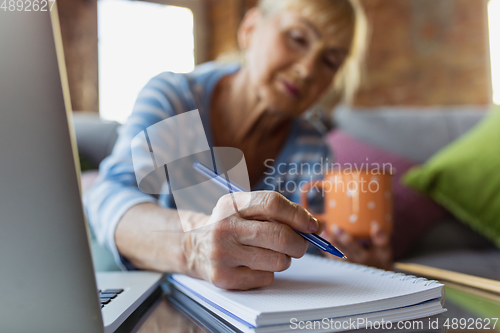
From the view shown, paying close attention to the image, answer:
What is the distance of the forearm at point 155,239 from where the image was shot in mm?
364

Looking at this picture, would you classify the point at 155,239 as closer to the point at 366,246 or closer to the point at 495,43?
the point at 366,246

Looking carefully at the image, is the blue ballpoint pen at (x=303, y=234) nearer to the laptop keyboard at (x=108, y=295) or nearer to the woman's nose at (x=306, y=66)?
the laptop keyboard at (x=108, y=295)

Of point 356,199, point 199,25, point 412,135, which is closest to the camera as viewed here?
point 356,199

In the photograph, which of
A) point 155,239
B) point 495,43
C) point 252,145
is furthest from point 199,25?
point 155,239

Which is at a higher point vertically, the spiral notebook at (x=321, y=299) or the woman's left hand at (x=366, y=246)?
the spiral notebook at (x=321, y=299)

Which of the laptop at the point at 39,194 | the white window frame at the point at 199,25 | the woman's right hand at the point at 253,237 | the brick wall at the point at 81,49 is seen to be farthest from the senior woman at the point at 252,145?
the white window frame at the point at 199,25

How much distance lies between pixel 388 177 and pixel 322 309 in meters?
0.33

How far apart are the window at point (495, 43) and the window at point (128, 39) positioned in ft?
5.03

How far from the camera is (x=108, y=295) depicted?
1.10ft

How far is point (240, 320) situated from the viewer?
0.25 metres

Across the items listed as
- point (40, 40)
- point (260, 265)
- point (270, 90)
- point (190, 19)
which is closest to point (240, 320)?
point (260, 265)

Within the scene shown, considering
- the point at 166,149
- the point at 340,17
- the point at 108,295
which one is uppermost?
the point at 340,17

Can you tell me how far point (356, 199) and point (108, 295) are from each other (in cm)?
33

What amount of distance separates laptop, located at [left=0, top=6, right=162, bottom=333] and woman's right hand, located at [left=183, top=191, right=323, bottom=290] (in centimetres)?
11
